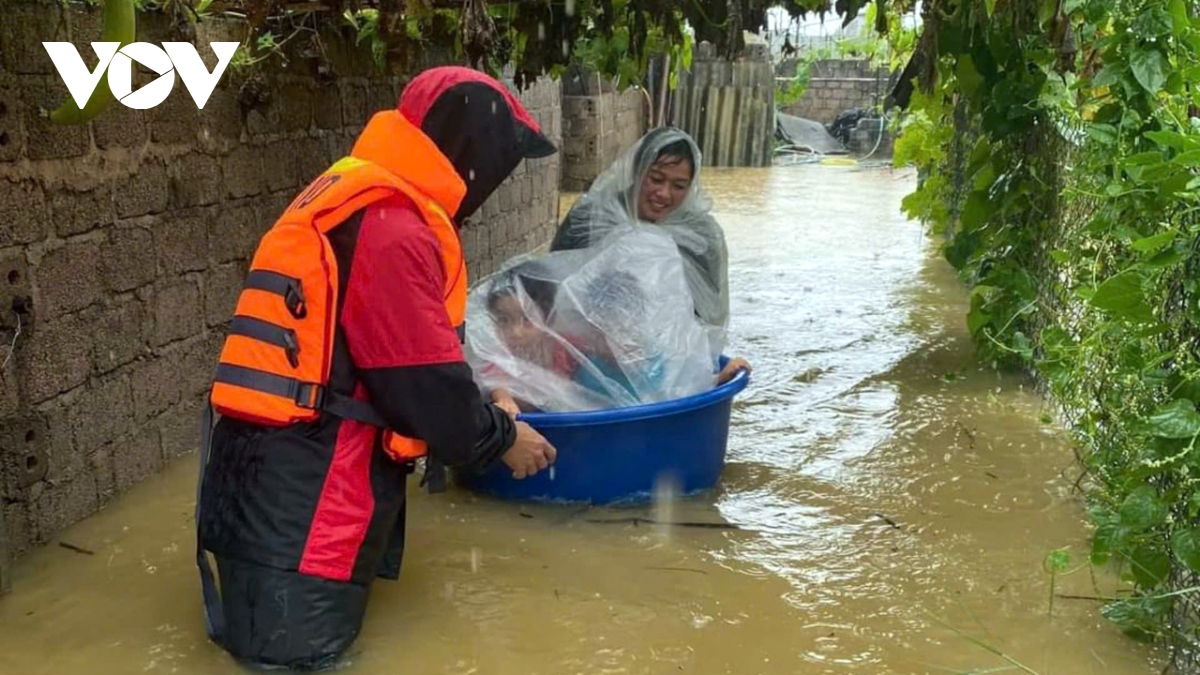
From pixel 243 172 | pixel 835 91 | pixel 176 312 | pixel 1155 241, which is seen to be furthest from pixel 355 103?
pixel 835 91

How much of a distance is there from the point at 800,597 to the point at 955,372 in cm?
266

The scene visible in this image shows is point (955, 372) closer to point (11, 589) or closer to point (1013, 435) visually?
point (1013, 435)

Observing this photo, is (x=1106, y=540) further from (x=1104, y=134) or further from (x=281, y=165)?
(x=281, y=165)

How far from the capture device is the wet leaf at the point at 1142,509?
2555 millimetres

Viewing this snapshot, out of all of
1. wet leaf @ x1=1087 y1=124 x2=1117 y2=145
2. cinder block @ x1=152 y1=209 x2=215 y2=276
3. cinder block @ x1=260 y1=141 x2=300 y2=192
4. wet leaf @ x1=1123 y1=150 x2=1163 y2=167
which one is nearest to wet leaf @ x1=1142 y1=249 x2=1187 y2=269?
wet leaf @ x1=1123 y1=150 x2=1163 y2=167

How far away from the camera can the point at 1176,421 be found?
2389 mm

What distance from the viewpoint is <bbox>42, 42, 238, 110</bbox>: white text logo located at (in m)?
3.30

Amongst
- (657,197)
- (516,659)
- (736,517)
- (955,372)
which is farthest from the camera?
(955,372)

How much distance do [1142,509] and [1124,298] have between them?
48cm

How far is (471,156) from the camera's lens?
113 inches

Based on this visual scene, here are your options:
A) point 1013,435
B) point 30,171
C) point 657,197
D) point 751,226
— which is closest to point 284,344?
point 30,171

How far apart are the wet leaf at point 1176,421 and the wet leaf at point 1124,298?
227 mm

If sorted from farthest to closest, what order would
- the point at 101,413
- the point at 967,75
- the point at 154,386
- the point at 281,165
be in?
the point at 967,75
the point at 281,165
the point at 154,386
the point at 101,413

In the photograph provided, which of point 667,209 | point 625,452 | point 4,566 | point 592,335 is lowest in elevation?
point 4,566
